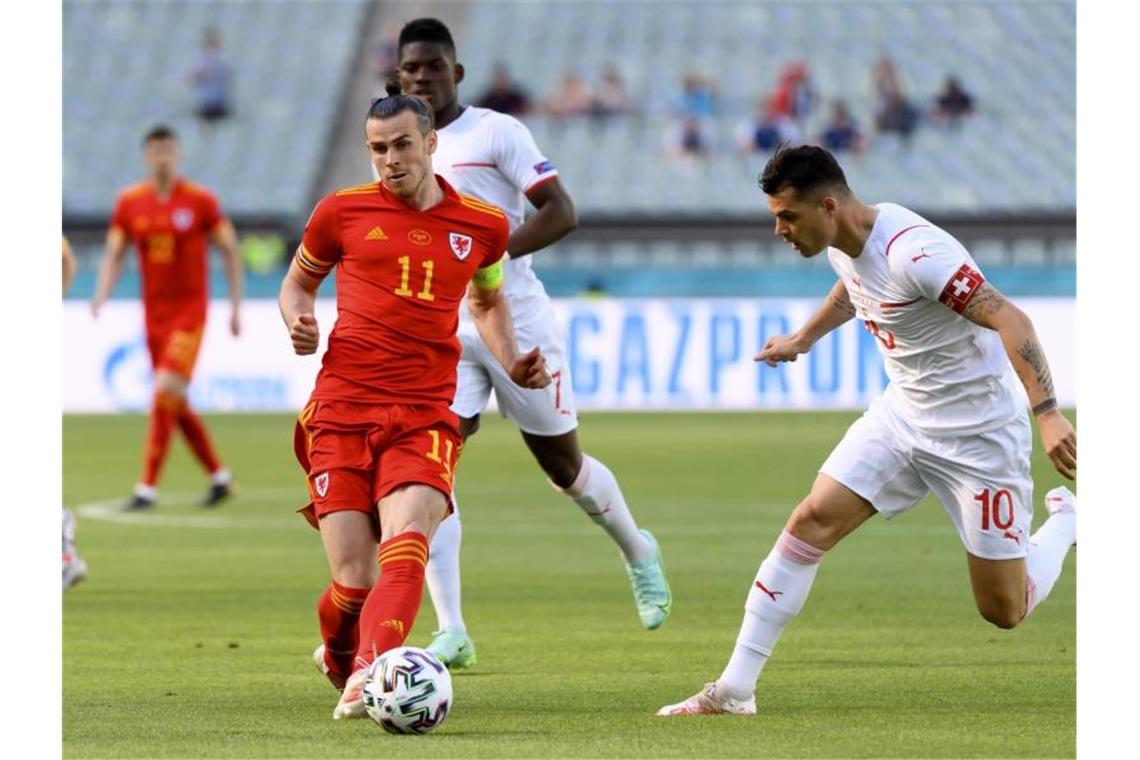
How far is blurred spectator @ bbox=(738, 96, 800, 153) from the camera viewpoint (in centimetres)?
3216

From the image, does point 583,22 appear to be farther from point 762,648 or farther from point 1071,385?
point 762,648

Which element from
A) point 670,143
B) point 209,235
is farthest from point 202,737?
point 670,143

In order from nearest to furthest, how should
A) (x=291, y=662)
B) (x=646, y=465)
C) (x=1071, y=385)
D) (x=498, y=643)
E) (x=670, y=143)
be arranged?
(x=291, y=662) < (x=498, y=643) < (x=646, y=465) < (x=1071, y=385) < (x=670, y=143)

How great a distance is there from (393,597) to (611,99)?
27996 mm

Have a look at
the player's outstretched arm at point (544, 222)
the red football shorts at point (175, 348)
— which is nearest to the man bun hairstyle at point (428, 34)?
the player's outstretched arm at point (544, 222)

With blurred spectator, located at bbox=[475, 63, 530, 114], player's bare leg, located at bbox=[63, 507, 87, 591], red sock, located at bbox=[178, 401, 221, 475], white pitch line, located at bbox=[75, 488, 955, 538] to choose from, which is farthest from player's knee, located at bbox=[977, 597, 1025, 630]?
blurred spectator, located at bbox=[475, 63, 530, 114]

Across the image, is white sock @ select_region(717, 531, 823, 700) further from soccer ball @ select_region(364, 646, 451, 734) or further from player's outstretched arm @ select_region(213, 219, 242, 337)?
player's outstretched arm @ select_region(213, 219, 242, 337)

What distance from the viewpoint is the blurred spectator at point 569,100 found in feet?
110

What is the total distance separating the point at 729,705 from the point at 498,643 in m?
2.05

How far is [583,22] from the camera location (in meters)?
36.1

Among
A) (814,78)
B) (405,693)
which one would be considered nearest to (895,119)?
(814,78)

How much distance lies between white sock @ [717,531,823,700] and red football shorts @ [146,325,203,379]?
8706 millimetres

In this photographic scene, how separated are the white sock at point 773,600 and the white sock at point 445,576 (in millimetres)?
1372

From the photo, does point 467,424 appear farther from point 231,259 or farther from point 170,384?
point 231,259
